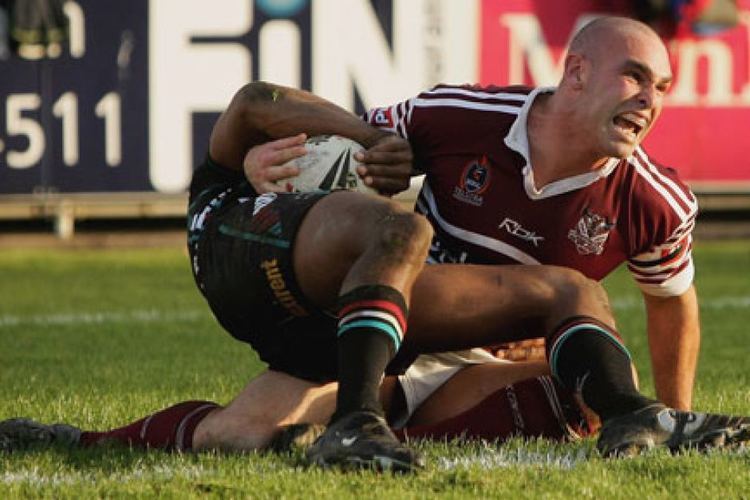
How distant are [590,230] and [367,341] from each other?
1.12 meters

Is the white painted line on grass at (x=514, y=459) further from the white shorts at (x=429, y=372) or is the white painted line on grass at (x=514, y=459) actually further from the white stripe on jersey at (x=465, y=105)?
the white stripe on jersey at (x=465, y=105)

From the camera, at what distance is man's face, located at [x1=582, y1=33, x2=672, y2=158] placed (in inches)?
211

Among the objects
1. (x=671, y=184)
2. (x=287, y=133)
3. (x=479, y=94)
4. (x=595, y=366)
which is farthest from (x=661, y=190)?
(x=287, y=133)

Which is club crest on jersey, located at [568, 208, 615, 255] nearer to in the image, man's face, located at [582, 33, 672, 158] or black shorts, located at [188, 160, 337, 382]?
man's face, located at [582, 33, 672, 158]

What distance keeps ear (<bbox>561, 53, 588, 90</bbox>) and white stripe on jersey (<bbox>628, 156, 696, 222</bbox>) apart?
0.29m

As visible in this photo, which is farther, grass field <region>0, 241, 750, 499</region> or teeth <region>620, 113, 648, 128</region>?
teeth <region>620, 113, 648, 128</region>

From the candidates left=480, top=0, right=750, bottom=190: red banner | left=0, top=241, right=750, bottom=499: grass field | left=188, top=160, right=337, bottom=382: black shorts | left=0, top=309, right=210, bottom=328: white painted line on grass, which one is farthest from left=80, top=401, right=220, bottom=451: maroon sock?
left=480, top=0, right=750, bottom=190: red banner

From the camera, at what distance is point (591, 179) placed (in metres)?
5.57

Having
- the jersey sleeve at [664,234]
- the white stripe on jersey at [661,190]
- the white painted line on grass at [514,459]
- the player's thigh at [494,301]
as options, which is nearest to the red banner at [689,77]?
the jersey sleeve at [664,234]

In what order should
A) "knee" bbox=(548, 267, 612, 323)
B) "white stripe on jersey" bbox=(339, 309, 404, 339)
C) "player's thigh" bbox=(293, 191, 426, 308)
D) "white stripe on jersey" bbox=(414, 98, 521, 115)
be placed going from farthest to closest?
1. "white stripe on jersey" bbox=(414, 98, 521, 115)
2. "knee" bbox=(548, 267, 612, 323)
3. "player's thigh" bbox=(293, 191, 426, 308)
4. "white stripe on jersey" bbox=(339, 309, 404, 339)

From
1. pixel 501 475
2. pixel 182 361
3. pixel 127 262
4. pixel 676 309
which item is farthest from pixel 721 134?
pixel 501 475

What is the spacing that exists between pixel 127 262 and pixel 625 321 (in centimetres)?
525

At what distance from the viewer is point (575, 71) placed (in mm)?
5531

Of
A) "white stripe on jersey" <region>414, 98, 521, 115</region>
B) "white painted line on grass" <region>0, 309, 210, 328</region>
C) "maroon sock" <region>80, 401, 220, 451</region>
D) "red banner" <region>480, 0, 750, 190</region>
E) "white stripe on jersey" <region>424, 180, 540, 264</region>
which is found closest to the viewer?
"maroon sock" <region>80, 401, 220, 451</region>
